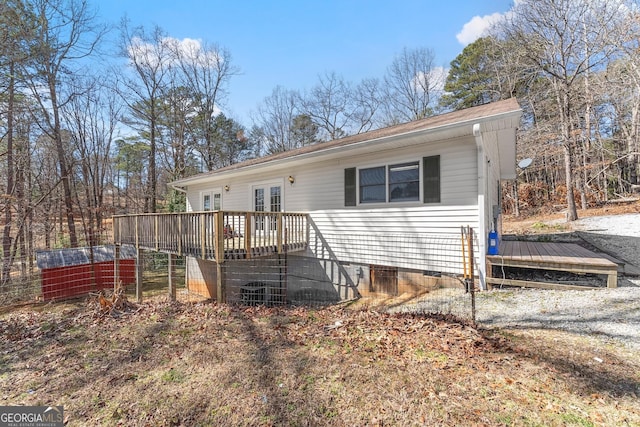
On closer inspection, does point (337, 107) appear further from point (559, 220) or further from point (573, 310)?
point (573, 310)

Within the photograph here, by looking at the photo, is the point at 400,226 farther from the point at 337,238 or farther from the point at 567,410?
the point at 567,410

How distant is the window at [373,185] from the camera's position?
6.38 meters

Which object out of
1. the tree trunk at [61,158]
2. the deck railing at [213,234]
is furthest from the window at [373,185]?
the tree trunk at [61,158]

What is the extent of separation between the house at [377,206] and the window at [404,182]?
22 mm

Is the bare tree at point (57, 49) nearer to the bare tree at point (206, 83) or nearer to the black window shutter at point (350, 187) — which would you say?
the bare tree at point (206, 83)

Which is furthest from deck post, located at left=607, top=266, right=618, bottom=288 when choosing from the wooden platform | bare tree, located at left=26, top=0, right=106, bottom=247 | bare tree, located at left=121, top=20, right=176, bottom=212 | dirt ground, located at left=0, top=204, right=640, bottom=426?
bare tree, located at left=121, top=20, right=176, bottom=212

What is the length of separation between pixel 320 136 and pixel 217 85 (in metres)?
8.52

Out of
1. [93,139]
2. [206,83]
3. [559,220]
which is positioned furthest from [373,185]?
[206,83]

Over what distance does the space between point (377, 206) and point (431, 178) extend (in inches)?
52.9

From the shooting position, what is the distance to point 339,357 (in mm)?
3109

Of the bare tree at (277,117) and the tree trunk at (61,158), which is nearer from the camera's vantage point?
the tree trunk at (61,158)

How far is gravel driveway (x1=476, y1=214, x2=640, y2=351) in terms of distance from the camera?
11.4ft

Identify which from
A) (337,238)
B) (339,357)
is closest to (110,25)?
(337,238)

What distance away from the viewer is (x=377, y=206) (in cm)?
645
